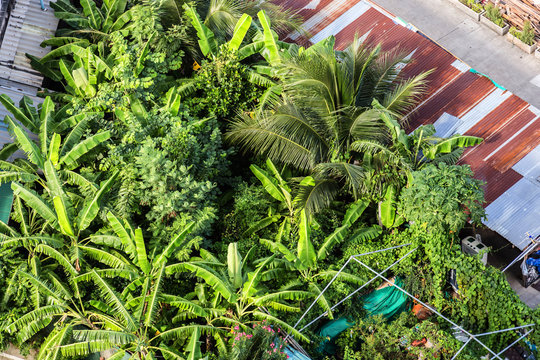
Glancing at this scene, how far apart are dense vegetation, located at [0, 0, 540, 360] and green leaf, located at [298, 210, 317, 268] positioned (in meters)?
0.03

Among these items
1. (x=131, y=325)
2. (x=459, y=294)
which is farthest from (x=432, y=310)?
Answer: (x=131, y=325)

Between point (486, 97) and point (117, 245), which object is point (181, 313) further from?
point (486, 97)

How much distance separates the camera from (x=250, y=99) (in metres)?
17.5

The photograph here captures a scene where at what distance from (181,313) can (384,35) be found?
386 inches

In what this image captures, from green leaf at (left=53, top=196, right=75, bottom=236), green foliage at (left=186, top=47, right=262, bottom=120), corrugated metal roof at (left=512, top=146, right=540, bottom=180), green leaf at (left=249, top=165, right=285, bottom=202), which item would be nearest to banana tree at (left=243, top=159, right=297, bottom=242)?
green leaf at (left=249, top=165, right=285, bottom=202)

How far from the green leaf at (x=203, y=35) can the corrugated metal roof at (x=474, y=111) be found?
2.95 metres

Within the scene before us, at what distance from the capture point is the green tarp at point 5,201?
15.2 metres

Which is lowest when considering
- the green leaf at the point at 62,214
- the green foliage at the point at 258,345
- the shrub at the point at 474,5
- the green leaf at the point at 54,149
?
the green leaf at the point at 62,214

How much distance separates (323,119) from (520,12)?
1118 centimetres

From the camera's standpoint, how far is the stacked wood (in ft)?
77.2

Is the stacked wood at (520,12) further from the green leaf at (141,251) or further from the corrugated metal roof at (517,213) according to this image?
the green leaf at (141,251)

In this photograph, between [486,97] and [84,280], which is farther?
[486,97]

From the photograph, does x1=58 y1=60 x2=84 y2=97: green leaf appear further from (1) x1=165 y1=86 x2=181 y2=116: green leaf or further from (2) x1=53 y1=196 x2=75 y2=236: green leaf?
(2) x1=53 y1=196 x2=75 y2=236: green leaf

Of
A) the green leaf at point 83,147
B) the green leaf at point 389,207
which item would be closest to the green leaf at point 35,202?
the green leaf at point 83,147
